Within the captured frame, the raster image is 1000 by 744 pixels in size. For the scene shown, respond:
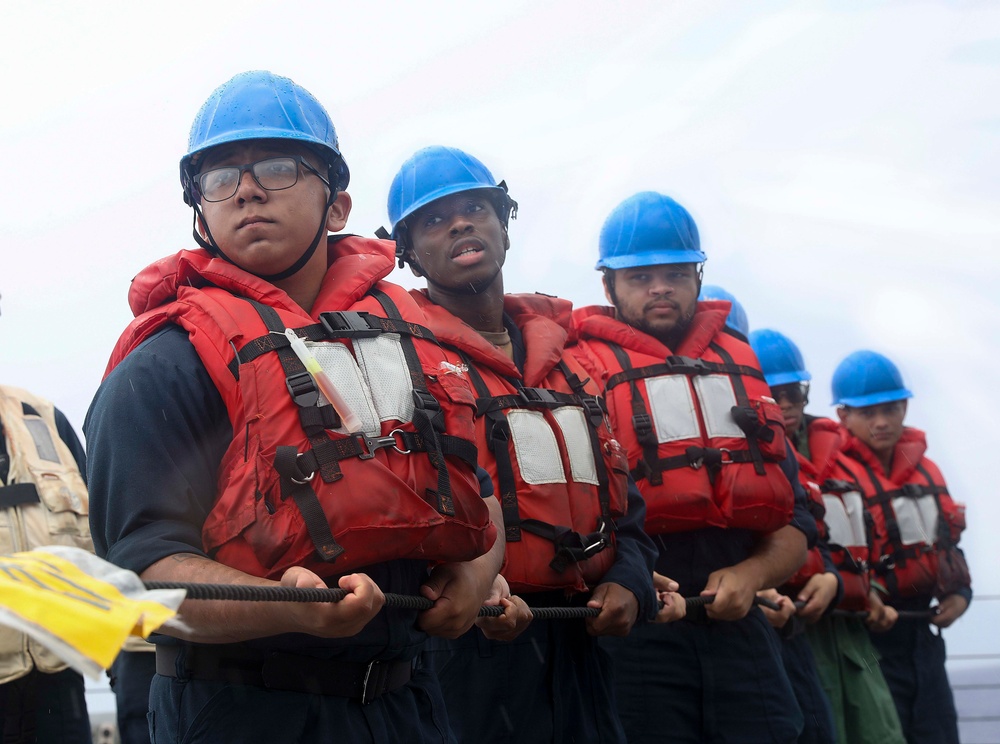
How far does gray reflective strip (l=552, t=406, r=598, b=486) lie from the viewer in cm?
409

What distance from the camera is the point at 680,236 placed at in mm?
5699

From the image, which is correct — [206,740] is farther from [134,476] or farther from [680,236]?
[680,236]

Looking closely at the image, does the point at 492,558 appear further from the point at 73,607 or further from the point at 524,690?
the point at 73,607

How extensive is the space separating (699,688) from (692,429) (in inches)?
41.4

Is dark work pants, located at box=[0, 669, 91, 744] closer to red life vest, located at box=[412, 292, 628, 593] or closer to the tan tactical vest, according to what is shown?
the tan tactical vest

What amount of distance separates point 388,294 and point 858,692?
5.35 meters

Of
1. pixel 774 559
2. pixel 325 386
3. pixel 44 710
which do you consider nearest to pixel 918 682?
pixel 774 559

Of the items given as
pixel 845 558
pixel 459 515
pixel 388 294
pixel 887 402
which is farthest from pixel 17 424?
pixel 887 402

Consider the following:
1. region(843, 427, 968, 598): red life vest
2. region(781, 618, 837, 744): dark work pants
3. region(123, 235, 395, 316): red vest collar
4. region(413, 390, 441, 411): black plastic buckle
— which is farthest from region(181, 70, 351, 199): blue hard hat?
region(843, 427, 968, 598): red life vest

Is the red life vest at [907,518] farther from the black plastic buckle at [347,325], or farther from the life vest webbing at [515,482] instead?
the black plastic buckle at [347,325]

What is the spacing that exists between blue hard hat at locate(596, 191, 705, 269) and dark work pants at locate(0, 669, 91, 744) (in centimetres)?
300

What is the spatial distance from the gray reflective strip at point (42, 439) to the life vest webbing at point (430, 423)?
8.30 ft

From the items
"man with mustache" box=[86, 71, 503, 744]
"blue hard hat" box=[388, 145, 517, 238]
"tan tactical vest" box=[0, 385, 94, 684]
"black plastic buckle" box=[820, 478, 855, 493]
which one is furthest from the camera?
"black plastic buckle" box=[820, 478, 855, 493]

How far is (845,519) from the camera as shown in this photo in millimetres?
7598
